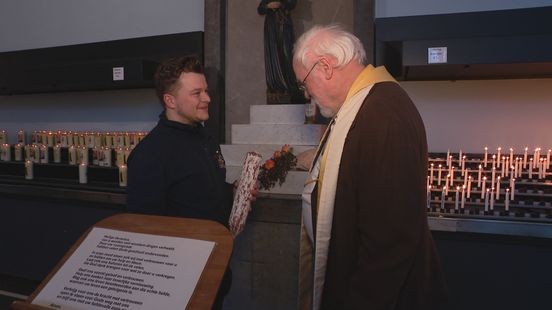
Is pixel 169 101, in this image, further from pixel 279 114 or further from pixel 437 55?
pixel 437 55

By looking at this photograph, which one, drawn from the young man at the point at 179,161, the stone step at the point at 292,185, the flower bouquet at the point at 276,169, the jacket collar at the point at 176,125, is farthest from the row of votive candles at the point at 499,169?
the jacket collar at the point at 176,125

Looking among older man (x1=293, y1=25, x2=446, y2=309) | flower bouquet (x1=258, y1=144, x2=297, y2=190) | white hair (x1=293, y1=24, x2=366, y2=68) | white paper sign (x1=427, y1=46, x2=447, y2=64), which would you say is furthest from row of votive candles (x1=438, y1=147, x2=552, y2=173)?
white hair (x1=293, y1=24, x2=366, y2=68)

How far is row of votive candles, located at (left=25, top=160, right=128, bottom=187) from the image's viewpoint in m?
3.47

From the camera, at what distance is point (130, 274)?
1032mm

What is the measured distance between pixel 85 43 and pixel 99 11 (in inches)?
15.8

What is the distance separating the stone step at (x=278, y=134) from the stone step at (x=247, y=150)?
0.06 m

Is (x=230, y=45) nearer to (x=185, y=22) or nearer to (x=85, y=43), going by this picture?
(x=185, y=22)

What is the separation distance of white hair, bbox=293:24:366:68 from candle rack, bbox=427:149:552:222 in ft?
5.00

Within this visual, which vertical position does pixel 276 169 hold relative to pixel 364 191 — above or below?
below

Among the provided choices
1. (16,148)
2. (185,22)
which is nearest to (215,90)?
(185,22)

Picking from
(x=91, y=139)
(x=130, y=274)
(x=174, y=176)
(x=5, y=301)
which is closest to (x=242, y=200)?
(x=174, y=176)

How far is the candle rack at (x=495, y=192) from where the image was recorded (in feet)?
7.74

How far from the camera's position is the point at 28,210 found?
3.75m

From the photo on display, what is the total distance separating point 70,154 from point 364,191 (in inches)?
145
